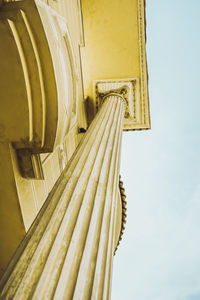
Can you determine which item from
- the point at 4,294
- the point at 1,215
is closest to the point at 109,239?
the point at 4,294

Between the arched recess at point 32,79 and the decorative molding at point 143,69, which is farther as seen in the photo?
the decorative molding at point 143,69

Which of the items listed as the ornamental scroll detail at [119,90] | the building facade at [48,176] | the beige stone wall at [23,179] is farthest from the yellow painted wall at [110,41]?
the beige stone wall at [23,179]

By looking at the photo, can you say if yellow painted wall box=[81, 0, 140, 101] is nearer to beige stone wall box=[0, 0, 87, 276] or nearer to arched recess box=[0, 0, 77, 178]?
beige stone wall box=[0, 0, 87, 276]

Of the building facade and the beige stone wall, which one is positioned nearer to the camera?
the building facade

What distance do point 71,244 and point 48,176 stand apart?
2.76 m

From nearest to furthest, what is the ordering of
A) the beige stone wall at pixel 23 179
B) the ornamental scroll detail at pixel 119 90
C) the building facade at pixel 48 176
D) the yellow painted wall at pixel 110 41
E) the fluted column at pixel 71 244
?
1. the fluted column at pixel 71 244
2. the building facade at pixel 48 176
3. the beige stone wall at pixel 23 179
4. the yellow painted wall at pixel 110 41
5. the ornamental scroll detail at pixel 119 90

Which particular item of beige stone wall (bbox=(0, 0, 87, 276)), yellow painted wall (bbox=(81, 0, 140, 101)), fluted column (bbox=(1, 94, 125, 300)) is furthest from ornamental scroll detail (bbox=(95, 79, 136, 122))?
fluted column (bbox=(1, 94, 125, 300))

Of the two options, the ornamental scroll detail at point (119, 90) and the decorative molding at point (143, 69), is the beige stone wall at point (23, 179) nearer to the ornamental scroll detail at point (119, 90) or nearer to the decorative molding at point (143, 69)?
the ornamental scroll detail at point (119, 90)

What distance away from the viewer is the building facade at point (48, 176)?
1.50 meters

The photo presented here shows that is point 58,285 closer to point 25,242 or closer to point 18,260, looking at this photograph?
point 18,260

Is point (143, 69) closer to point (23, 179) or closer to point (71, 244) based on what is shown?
point (23, 179)

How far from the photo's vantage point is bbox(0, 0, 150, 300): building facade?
4.92 ft

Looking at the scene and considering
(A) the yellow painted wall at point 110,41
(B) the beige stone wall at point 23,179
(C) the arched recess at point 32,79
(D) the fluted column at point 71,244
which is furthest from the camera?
(A) the yellow painted wall at point 110,41

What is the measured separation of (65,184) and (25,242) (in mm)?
792
